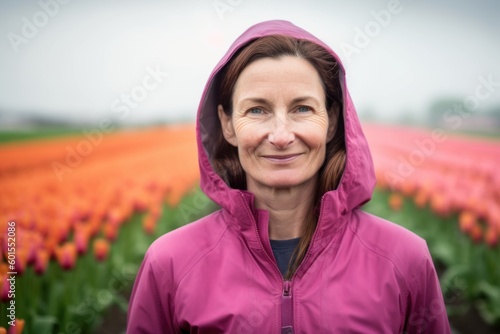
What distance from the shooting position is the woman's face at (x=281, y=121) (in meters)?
1.77

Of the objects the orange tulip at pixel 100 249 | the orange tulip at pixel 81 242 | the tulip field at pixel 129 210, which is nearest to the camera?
the tulip field at pixel 129 210

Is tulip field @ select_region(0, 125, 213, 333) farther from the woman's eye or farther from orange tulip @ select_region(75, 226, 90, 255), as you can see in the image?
the woman's eye

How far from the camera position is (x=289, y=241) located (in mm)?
1854

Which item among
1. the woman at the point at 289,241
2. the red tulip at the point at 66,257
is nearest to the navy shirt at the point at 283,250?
the woman at the point at 289,241

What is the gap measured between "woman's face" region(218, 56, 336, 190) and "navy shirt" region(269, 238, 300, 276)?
0.21 meters

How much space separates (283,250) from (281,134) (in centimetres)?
42

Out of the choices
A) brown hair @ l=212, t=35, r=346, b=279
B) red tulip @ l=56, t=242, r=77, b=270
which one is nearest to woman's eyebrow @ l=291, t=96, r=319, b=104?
brown hair @ l=212, t=35, r=346, b=279

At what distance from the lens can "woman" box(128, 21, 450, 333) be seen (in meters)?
1.68

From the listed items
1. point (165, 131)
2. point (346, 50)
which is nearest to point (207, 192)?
point (346, 50)

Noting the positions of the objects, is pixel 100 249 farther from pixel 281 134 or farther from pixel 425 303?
pixel 425 303

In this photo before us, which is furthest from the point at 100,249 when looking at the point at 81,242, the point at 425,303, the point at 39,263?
the point at 425,303

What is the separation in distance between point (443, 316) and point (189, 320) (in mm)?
912

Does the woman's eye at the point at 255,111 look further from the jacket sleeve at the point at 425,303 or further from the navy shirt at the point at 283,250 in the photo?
the jacket sleeve at the point at 425,303

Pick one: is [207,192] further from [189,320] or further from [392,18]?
[392,18]
